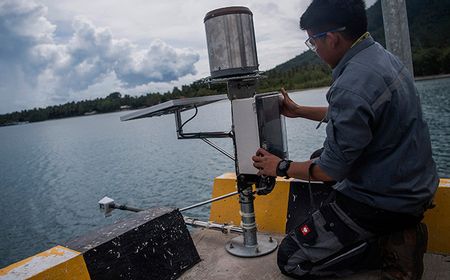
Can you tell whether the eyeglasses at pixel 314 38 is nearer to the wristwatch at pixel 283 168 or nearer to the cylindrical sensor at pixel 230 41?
the cylindrical sensor at pixel 230 41

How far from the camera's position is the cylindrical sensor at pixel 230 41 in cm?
291

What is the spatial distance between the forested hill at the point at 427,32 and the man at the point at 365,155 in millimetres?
86841

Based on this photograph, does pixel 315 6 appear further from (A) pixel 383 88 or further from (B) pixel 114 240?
(B) pixel 114 240

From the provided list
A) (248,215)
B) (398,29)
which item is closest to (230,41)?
(398,29)

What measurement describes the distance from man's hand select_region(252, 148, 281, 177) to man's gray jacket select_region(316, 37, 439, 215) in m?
0.39

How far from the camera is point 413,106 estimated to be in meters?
2.19

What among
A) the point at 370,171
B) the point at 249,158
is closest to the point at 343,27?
the point at 370,171

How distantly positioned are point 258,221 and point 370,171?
186 centimetres

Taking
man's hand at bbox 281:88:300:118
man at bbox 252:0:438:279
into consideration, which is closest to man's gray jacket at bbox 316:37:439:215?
Answer: man at bbox 252:0:438:279

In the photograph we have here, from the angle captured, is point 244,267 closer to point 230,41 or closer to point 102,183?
point 230,41

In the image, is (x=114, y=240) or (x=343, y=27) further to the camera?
(x=114, y=240)

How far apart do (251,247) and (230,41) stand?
1781 millimetres

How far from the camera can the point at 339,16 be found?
7.31 ft

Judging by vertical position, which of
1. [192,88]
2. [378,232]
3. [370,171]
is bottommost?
[378,232]
